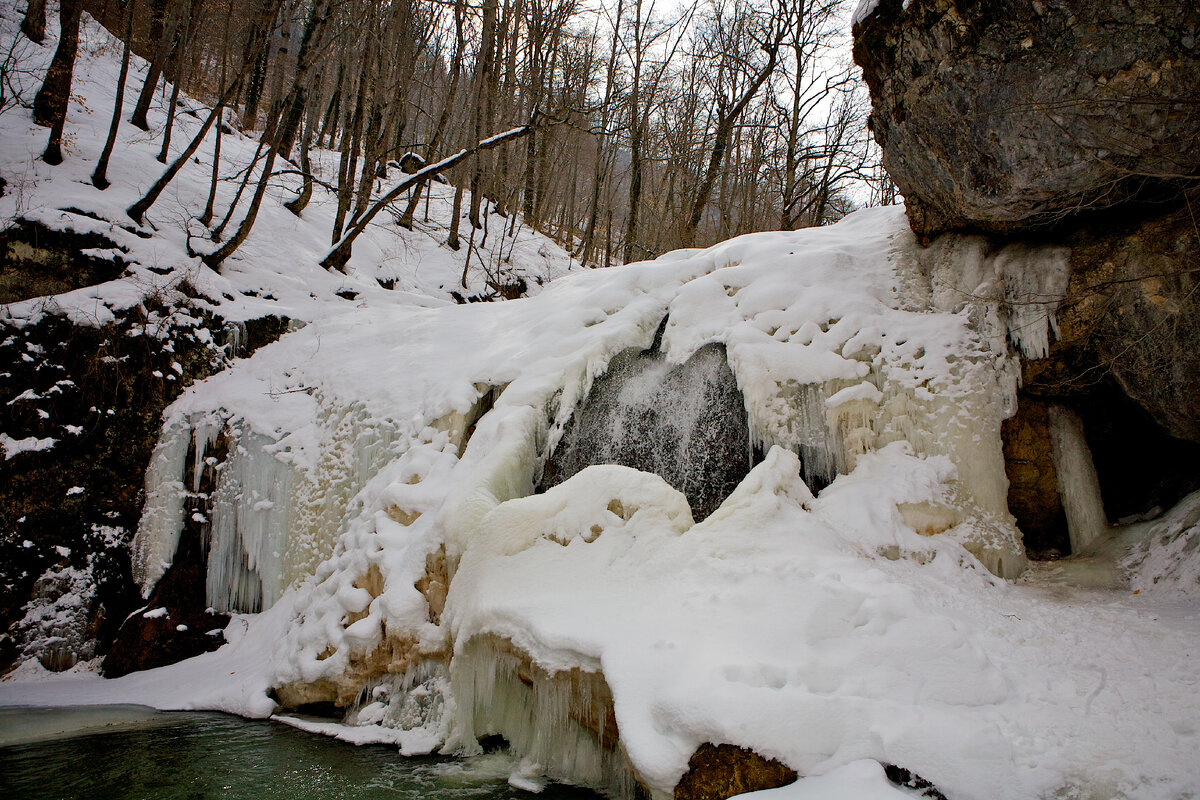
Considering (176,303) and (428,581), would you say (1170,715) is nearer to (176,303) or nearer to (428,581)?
(428,581)

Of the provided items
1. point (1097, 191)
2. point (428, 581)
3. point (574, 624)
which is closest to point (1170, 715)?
point (574, 624)

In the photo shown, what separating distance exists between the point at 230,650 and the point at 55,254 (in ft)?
14.6

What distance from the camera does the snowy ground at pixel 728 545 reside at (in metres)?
2.67

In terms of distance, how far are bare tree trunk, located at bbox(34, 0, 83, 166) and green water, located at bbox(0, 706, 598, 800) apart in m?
6.41

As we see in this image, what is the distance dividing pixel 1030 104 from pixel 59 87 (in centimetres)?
1030

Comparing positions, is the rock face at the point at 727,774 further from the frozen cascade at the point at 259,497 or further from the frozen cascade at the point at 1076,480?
the frozen cascade at the point at 259,497

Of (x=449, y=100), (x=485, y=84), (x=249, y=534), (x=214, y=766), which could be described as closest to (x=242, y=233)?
(x=249, y=534)

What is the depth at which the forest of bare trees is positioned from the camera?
9062 mm

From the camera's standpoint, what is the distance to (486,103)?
11844 mm

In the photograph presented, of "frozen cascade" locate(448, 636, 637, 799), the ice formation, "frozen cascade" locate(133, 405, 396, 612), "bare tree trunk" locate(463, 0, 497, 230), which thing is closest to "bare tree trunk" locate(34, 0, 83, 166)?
Answer: the ice formation

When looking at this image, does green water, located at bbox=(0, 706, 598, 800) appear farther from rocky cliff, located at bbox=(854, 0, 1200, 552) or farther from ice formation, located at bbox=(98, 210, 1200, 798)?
rocky cliff, located at bbox=(854, 0, 1200, 552)

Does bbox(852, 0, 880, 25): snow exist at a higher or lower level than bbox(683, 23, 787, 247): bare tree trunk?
lower

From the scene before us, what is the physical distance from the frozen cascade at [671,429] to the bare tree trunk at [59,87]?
7.21 metres

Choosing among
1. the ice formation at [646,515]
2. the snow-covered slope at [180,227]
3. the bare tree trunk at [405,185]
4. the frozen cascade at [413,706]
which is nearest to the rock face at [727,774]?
the ice formation at [646,515]
